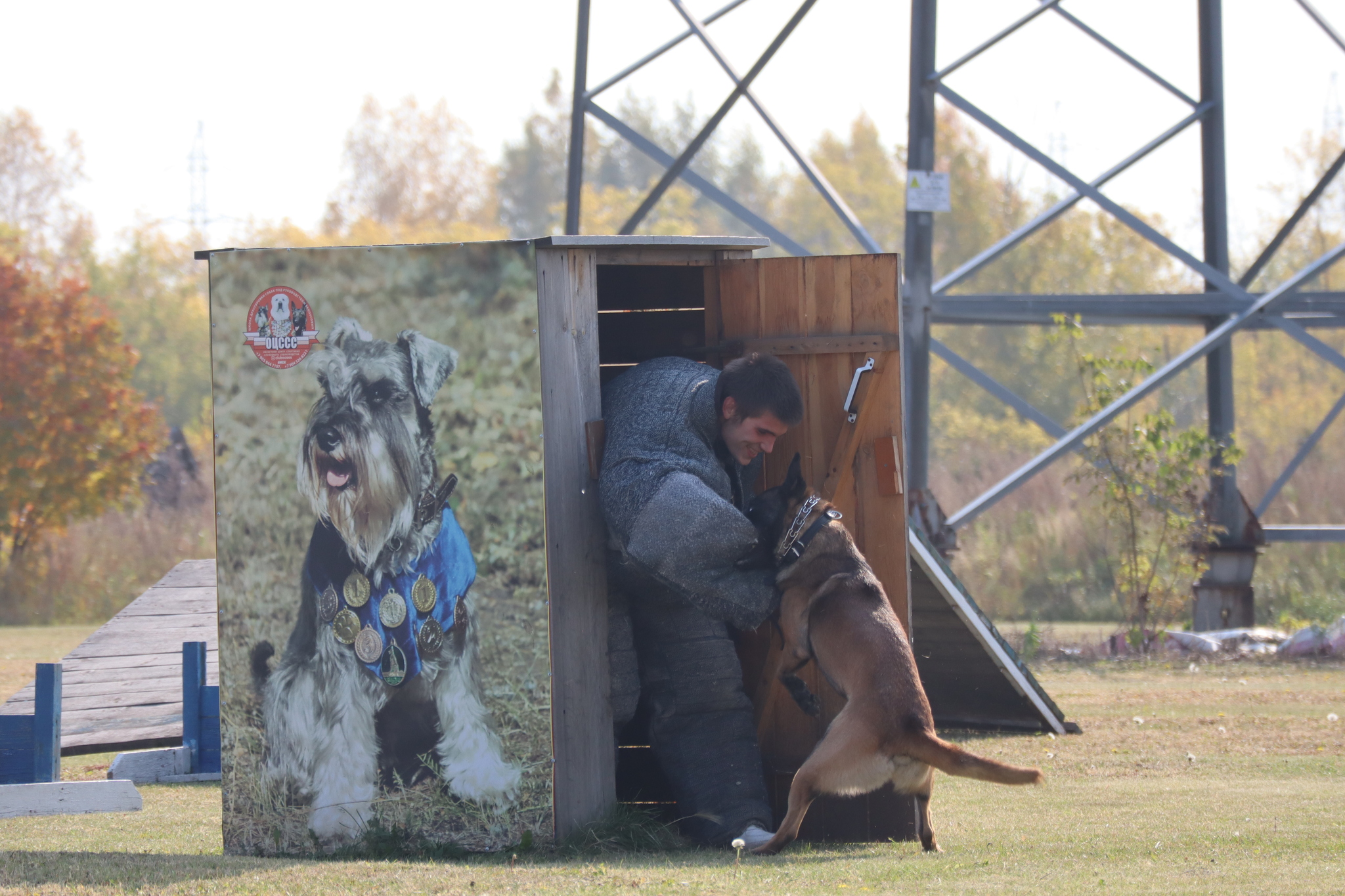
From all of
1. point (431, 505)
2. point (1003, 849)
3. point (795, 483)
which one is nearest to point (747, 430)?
point (795, 483)

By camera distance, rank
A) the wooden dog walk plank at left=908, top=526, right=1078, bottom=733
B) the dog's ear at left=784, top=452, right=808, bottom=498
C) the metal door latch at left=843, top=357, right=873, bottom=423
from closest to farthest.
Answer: the dog's ear at left=784, top=452, right=808, bottom=498
the metal door latch at left=843, top=357, right=873, bottom=423
the wooden dog walk plank at left=908, top=526, right=1078, bottom=733

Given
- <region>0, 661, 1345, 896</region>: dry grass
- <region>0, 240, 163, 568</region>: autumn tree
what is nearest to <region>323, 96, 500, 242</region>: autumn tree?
<region>0, 240, 163, 568</region>: autumn tree

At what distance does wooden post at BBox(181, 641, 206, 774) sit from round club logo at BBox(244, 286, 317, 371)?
9.01 feet

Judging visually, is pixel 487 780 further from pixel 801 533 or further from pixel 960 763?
pixel 960 763

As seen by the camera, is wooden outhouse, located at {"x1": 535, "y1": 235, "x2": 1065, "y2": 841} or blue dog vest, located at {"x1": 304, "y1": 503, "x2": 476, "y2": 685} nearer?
blue dog vest, located at {"x1": 304, "y1": 503, "x2": 476, "y2": 685}

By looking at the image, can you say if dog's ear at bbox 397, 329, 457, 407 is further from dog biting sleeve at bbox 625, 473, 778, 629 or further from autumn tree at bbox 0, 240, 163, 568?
autumn tree at bbox 0, 240, 163, 568

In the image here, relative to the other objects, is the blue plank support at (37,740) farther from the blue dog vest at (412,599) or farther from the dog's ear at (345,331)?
the dog's ear at (345,331)

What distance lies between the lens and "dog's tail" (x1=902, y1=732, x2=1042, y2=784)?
16.1ft

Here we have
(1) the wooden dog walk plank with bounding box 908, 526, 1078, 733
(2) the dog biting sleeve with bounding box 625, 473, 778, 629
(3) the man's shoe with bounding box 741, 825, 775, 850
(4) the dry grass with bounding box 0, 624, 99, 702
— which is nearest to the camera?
(2) the dog biting sleeve with bounding box 625, 473, 778, 629

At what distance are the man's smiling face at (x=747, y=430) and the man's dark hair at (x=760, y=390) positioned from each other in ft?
0.05

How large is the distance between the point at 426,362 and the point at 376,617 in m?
0.95

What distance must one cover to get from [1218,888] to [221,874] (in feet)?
10.1

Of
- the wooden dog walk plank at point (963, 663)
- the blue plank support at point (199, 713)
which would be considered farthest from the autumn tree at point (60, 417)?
the wooden dog walk plank at point (963, 663)

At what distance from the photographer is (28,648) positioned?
15.0 metres
